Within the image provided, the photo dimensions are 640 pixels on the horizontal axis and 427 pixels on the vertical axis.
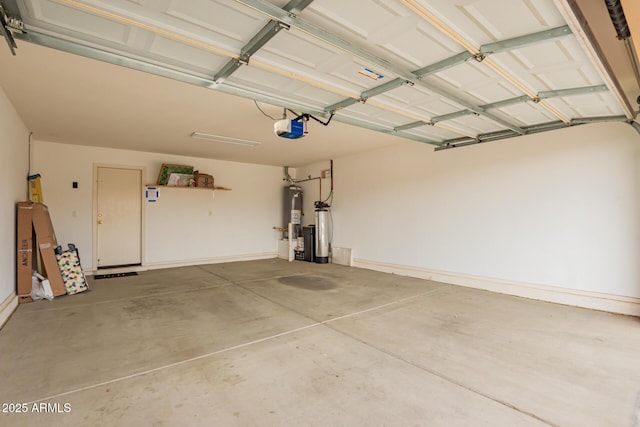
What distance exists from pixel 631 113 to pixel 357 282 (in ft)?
13.6

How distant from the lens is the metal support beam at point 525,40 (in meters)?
2.00

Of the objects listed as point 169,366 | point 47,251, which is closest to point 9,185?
point 47,251

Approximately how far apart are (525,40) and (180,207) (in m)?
6.87

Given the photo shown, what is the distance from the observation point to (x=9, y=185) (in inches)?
150

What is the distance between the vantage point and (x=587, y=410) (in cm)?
188

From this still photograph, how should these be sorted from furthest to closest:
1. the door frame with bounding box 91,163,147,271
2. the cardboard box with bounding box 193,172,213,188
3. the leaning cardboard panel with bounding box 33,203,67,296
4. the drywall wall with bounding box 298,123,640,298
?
the cardboard box with bounding box 193,172,213,188 → the door frame with bounding box 91,163,147,271 → the leaning cardboard panel with bounding box 33,203,67,296 → the drywall wall with bounding box 298,123,640,298

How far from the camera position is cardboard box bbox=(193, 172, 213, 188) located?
276 inches

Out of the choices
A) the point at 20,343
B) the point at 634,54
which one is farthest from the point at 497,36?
the point at 20,343

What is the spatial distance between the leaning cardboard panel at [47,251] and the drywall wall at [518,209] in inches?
209

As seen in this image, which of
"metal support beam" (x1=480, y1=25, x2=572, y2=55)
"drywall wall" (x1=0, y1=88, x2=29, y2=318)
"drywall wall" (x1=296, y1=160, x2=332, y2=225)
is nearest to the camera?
"metal support beam" (x1=480, y1=25, x2=572, y2=55)

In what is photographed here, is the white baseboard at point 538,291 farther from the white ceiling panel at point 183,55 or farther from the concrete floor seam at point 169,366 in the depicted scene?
the white ceiling panel at point 183,55

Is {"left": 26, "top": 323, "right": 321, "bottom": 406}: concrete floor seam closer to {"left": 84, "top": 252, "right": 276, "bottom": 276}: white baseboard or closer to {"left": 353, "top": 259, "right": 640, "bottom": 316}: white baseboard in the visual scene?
{"left": 353, "top": 259, "right": 640, "bottom": 316}: white baseboard

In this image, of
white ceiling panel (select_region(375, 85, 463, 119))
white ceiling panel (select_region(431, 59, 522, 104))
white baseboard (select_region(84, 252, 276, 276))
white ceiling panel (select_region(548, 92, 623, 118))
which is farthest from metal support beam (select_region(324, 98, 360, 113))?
white baseboard (select_region(84, 252, 276, 276))

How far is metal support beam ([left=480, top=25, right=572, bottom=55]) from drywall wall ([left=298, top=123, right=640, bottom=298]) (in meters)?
2.66
